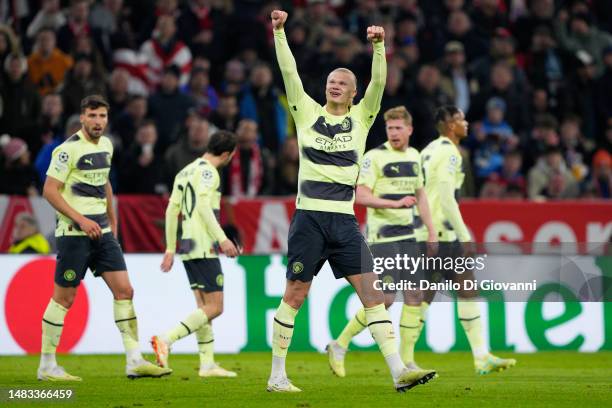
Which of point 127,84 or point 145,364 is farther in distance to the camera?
point 127,84

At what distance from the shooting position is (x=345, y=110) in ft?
34.1

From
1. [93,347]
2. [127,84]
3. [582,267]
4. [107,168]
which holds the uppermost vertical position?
[127,84]

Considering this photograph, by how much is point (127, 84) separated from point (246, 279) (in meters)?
5.13

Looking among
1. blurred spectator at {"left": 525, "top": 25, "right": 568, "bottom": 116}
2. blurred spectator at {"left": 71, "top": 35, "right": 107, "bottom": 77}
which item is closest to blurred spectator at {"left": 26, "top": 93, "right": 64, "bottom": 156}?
blurred spectator at {"left": 71, "top": 35, "right": 107, "bottom": 77}

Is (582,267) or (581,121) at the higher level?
(581,121)

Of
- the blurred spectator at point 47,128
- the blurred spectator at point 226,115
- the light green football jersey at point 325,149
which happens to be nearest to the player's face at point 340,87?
the light green football jersey at point 325,149

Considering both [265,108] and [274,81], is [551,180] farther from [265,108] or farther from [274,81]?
[274,81]

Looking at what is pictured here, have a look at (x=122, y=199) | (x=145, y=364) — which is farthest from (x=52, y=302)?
(x=122, y=199)

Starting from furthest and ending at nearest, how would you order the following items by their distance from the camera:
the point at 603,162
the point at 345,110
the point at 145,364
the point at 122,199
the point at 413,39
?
1. the point at 413,39
2. the point at 603,162
3. the point at 122,199
4. the point at 145,364
5. the point at 345,110

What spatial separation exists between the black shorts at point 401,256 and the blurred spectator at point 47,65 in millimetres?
8449

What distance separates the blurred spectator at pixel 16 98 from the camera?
18719mm

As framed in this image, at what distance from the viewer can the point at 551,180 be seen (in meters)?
19.8

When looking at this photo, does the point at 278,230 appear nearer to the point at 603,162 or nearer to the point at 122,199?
the point at 122,199

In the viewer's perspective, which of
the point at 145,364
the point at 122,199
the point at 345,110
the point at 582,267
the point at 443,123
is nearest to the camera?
the point at 345,110
